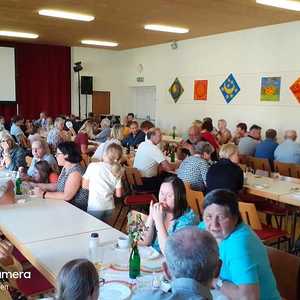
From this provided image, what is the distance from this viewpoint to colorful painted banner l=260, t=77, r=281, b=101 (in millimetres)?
8898

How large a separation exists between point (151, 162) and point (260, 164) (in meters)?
1.89

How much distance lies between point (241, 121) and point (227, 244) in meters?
7.99

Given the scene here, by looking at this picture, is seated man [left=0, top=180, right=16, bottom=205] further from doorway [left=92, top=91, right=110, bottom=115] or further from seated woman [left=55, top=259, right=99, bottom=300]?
doorway [left=92, top=91, right=110, bottom=115]

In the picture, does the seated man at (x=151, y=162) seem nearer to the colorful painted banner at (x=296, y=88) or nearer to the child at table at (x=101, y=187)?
the child at table at (x=101, y=187)

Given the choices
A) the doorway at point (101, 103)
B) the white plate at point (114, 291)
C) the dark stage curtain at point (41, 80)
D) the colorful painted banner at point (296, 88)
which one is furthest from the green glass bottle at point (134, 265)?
the doorway at point (101, 103)

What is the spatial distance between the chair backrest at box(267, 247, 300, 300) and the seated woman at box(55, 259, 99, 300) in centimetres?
139

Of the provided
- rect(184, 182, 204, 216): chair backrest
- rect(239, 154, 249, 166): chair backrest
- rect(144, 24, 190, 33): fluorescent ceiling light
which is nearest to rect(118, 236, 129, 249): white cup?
rect(184, 182, 204, 216): chair backrest

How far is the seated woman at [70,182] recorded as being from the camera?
4086mm

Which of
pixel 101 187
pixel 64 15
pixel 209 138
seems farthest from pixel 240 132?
pixel 101 187

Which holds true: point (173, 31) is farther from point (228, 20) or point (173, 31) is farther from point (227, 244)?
point (227, 244)

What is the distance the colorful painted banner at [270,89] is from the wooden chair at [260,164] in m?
2.67

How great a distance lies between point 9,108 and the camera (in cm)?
1331

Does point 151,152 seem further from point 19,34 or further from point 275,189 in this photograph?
point 19,34

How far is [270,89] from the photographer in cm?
906
